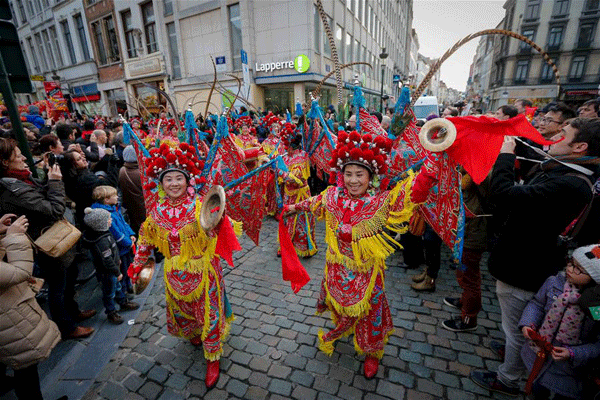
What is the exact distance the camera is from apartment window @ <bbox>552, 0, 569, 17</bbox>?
28884mm

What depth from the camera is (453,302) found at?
11.9 feet

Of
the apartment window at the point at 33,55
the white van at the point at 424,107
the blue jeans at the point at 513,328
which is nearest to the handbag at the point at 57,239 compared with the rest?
the blue jeans at the point at 513,328

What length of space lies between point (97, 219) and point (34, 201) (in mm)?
657

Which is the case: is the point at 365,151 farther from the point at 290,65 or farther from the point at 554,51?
the point at 554,51

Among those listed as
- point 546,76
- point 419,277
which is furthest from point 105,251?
point 546,76

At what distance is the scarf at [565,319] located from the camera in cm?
185

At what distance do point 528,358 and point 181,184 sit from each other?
10.4 feet

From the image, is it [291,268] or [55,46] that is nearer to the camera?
[291,268]

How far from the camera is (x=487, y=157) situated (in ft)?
5.63

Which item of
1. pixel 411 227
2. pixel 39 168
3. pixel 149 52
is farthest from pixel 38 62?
pixel 411 227

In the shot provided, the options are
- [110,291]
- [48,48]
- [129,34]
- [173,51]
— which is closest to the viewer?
[110,291]

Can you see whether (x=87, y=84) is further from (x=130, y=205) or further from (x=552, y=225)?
(x=552, y=225)

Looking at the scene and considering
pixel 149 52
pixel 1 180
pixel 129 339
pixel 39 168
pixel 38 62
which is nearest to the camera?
pixel 1 180

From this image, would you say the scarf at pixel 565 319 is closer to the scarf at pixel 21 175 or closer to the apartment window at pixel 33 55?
the scarf at pixel 21 175
